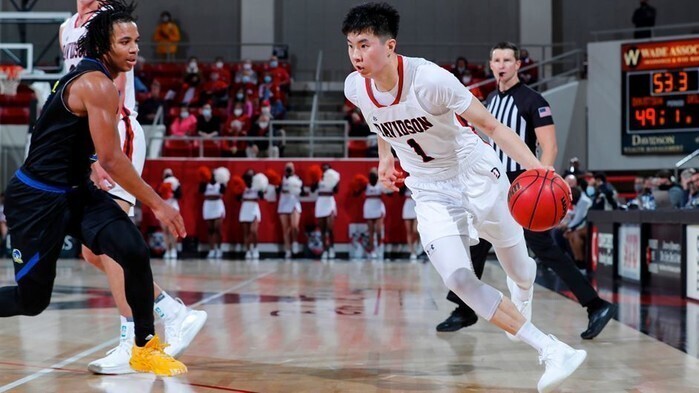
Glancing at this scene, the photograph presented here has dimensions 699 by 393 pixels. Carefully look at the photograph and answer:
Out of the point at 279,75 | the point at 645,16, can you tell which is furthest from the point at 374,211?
the point at 645,16

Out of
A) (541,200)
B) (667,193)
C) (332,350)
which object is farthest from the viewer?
(667,193)

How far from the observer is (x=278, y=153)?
2056 cm

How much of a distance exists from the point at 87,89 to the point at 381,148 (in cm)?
189

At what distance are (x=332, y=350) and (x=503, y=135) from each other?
7.30 ft

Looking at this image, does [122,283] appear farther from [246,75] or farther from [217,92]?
[246,75]

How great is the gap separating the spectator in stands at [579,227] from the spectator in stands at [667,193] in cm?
170

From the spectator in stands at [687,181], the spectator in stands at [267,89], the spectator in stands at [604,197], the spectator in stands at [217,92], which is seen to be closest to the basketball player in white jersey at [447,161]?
the spectator in stands at [687,181]

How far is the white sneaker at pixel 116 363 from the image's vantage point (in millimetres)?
5016

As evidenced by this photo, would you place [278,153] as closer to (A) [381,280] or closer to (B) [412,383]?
(A) [381,280]

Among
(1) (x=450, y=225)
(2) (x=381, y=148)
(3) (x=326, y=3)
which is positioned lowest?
(1) (x=450, y=225)

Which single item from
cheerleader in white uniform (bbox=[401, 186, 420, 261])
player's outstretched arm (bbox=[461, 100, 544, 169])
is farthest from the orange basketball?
cheerleader in white uniform (bbox=[401, 186, 420, 261])

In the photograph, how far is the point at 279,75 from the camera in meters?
23.6

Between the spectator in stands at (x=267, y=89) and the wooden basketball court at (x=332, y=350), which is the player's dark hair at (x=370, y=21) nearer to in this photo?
the wooden basketball court at (x=332, y=350)

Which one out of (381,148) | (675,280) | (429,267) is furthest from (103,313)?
(429,267)
